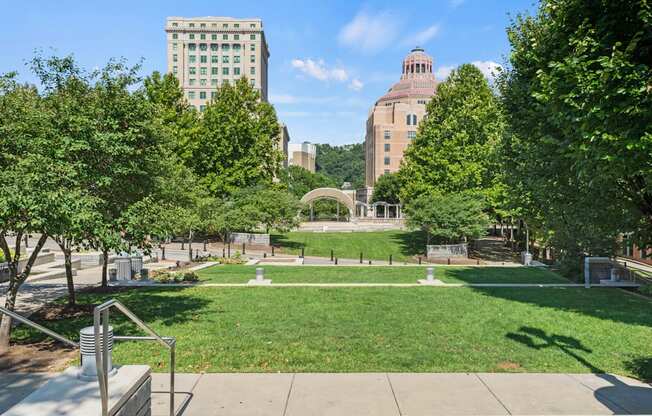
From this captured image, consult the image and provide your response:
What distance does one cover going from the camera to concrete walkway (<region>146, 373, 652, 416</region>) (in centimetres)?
704

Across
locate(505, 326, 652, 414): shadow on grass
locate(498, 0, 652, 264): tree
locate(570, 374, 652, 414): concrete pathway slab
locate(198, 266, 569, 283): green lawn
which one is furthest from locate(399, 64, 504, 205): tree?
locate(570, 374, 652, 414): concrete pathway slab

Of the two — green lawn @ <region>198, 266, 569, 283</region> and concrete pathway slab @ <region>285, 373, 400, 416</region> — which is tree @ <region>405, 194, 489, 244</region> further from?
concrete pathway slab @ <region>285, 373, 400, 416</region>

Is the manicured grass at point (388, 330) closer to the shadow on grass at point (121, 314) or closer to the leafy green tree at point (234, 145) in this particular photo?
the shadow on grass at point (121, 314)

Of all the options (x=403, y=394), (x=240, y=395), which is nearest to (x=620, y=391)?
(x=403, y=394)

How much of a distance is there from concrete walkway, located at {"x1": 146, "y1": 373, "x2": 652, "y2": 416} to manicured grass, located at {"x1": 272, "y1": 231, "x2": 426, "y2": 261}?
32.3 metres

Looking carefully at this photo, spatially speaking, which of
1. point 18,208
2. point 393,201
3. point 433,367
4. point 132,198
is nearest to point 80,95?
point 132,198

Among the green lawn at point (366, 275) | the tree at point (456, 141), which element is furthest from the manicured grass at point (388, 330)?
the tree at point (456, 141)

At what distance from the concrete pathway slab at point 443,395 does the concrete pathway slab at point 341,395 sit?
0.70ft

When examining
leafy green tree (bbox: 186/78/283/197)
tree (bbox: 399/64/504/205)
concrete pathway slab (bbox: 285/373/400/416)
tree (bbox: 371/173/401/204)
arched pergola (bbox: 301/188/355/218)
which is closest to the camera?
concrete pathway slab (bbox: 285/373/400/416)

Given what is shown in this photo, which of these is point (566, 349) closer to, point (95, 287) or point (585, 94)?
point (585, 94)

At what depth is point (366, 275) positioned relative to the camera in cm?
2328

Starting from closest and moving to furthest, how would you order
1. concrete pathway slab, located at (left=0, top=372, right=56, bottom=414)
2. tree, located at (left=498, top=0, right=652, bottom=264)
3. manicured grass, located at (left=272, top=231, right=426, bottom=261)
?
concrete pathway slab, located at (left=0, top=372, right=56, bottom=414), tree, located at (left=498, top=0, right=652, bottom=264), manicured grass, located at (left=272, top=231, right=426, bottom=261)

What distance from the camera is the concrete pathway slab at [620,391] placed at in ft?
23.7

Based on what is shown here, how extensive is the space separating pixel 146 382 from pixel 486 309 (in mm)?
11122
